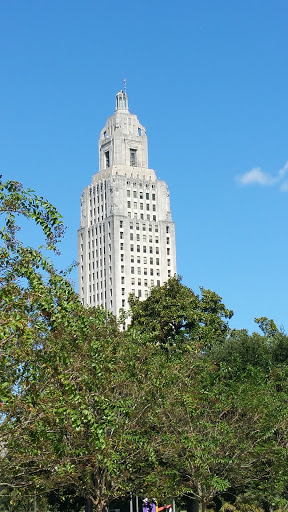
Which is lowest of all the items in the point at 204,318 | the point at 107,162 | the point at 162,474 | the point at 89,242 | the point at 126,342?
the point at 162,474

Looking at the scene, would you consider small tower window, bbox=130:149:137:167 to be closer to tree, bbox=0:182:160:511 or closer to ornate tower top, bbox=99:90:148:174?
ornate tower top, bbox=99:90:148:174

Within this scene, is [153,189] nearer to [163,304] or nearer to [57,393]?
[163,304]

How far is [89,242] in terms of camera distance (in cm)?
16938

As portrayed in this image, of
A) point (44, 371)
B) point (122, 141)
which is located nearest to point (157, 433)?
point (44, 371)

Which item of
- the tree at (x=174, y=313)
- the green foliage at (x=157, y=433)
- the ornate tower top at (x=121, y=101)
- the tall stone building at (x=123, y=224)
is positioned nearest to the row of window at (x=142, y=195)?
the tall stone building at (x=123, y=224)

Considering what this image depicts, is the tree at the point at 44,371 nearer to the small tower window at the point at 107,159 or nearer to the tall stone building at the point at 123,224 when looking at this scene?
the tall stone building at the point at 123,224

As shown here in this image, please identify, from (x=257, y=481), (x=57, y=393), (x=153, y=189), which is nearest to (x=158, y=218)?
(x=153, y=189)

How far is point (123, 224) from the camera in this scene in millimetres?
164500

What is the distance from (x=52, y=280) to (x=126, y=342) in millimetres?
23207

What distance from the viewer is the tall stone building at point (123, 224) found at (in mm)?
163000

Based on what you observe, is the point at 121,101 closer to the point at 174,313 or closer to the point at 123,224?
the point at 123,224

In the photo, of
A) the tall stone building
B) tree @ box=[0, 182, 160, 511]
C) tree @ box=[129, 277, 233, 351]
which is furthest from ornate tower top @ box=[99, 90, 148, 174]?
tree @ box=[0, 182, 160, 511]

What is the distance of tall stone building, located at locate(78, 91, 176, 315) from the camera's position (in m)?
163

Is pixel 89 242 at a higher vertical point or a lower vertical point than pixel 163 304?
higher
